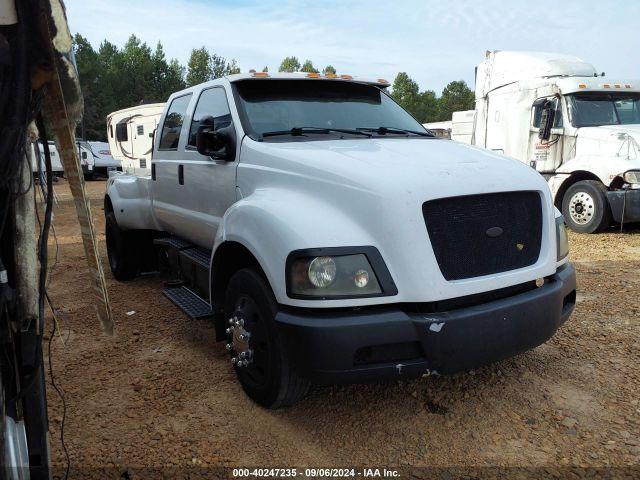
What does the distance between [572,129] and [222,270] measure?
769 centimetres

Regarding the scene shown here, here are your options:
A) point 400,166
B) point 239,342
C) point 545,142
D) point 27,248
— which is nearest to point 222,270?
point 239,342

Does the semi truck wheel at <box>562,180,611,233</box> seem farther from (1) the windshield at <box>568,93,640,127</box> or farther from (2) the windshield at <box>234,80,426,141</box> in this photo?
(2) the windshield at <box>234,80,426,141</box>

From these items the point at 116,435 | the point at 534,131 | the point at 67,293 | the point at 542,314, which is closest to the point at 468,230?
the point at 542,314

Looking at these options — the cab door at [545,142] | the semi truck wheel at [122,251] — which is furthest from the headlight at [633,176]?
the semi truck wheel at [122,251]

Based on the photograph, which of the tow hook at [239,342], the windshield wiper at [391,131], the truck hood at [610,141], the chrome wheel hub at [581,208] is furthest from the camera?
the chrome wheel hub at [581,208]

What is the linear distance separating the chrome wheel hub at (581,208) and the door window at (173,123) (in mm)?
6812

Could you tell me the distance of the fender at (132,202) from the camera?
5586 mm

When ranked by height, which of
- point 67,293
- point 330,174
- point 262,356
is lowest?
point 67,293

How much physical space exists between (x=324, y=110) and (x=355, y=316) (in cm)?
200

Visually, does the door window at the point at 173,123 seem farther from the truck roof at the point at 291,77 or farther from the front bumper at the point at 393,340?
the front bumper at the point at 393,340

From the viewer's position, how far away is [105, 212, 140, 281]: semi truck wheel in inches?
238

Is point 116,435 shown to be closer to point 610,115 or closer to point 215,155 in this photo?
point 215,155

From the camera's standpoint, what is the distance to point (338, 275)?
2.57 meters

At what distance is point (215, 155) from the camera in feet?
12.5
